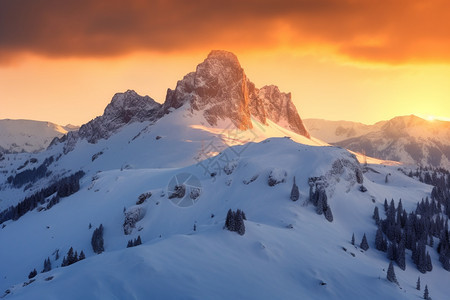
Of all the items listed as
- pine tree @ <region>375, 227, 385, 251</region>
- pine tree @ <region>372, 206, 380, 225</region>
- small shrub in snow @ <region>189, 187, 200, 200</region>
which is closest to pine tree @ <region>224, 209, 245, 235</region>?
pine tree @ <region>375, 227, 385, 251</region>

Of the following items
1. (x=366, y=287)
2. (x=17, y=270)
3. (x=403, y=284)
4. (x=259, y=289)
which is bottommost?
(x=17, y=270)

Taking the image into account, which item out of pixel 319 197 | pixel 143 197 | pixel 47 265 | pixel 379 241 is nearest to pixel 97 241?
pixel 47 265

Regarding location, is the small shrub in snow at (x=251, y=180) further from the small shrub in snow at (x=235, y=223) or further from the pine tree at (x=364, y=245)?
the small shrub in snow at (x=235, y=223)

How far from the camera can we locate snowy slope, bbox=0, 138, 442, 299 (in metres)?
35.6

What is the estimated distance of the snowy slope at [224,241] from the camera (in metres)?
35.6

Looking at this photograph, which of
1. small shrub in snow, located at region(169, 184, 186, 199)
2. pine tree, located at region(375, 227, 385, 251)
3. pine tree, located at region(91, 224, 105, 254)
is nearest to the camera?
pine tree, located at region(375, 227, 385, 251)

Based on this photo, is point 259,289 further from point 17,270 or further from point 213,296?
point 17,270

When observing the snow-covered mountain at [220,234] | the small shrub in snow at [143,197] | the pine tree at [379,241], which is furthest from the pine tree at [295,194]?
the small shrub in snow at [143,197]

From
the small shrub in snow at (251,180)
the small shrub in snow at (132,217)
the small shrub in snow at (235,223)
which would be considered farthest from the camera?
the small shrub in snow at (251,180)

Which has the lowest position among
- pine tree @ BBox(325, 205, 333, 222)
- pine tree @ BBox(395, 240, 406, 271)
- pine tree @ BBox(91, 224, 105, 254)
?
pine tree @ BBox(91, 224, 105, 254)

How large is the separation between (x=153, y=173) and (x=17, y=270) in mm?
48952

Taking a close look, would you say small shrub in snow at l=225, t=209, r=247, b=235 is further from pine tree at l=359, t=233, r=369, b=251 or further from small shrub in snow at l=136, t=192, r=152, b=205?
small shrub in snow at l=136, t=192, r=152, b=205

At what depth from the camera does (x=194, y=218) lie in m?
81.9

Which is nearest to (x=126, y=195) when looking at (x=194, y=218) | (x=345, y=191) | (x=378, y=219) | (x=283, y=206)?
(x=194, y=218)
